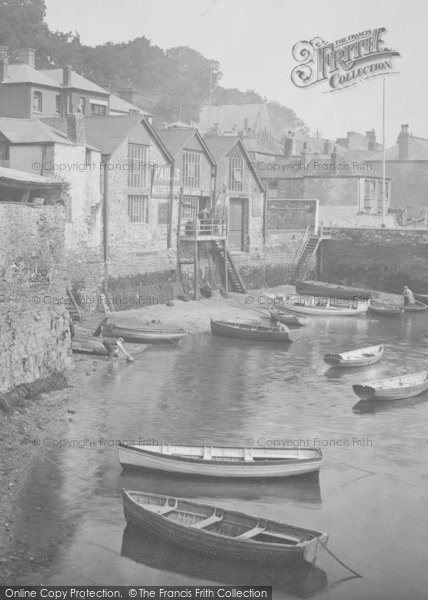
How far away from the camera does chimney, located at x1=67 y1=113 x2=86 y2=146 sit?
4991cm

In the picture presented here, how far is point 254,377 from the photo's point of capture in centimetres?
4038

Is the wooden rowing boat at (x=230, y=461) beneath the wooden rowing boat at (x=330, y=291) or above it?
beneath

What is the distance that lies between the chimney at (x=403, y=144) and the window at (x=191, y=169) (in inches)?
1328

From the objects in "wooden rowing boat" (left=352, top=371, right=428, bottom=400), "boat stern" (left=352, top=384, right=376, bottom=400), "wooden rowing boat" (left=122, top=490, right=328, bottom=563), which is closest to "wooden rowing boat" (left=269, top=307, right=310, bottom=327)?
"wooden rowing boat" (left=352, top=371, right=428, bottom=400)

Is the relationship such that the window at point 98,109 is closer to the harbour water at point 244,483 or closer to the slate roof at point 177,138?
the slate roof at point 177,138

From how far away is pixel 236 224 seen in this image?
218 ft

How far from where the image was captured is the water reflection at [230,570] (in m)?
20.1

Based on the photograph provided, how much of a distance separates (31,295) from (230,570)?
15666 millimetres

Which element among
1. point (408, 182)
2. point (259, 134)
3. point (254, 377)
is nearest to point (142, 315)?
point (254, 377)

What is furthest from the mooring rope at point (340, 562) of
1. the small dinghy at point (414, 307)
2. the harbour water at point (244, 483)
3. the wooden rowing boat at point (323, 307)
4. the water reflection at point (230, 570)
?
the small dinghy at point (414, 307)

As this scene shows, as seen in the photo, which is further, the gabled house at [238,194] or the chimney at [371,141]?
the chimney at [371,141]

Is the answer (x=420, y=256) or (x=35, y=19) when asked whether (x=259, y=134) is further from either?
(x=420, y=256)

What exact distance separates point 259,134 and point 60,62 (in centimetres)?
3061

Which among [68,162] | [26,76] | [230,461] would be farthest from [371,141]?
[230,461]
